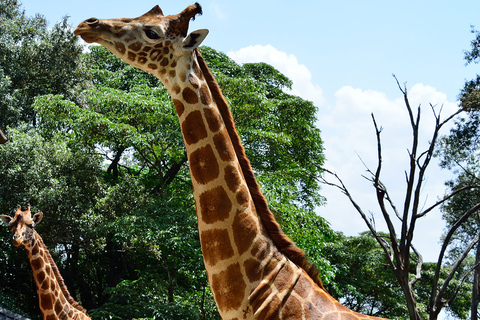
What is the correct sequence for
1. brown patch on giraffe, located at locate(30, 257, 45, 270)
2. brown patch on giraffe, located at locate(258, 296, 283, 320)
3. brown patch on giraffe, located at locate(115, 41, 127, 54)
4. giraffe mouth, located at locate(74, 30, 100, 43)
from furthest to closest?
brown patch on giraffe, located at locate(30, 257, 45, 270) → brown patch on giraffe, located at locate(115, 41, 127, 54) → giraffe mouth, located at locate(74, 30, 100, 43) → brown patch on giraffe, located at locate(258, 296, 283, 320)

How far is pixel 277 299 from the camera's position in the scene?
2312mm

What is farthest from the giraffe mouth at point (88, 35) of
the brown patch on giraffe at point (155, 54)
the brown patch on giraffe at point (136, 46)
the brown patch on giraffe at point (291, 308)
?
the brown patch on giraffe at point (291, 308)

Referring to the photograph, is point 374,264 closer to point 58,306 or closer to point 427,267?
point 427,267

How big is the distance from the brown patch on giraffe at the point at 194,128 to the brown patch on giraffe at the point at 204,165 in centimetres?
6

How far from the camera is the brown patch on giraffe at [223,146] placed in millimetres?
2576

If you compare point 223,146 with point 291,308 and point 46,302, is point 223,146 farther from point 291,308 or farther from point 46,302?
point 46,302

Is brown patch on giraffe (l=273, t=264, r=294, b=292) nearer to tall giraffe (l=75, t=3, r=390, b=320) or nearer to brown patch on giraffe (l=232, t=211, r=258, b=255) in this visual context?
tall giraffe (l=75, t=3, r=390, b=320)

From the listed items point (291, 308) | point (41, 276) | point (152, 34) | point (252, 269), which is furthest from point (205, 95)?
point (41, 276)

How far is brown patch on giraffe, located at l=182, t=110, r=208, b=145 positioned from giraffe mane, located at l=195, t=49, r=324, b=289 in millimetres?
155

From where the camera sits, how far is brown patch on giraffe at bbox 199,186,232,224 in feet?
8.14

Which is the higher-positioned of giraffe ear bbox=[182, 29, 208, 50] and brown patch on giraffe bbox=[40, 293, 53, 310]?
giraffe ear bbox=[182, 29, 208, 50]

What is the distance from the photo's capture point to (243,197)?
254 centimetres

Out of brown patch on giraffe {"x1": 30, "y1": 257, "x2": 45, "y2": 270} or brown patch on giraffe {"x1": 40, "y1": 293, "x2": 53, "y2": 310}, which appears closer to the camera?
brown patch on giraffe {"x1": 40, "y1": 293, "x2": 53, "y2": 310}

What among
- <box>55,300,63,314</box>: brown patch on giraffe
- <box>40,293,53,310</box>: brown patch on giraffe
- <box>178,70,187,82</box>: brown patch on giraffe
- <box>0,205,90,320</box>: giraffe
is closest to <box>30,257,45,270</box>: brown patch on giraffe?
<box>0,205,90,320</box>: giraffe
